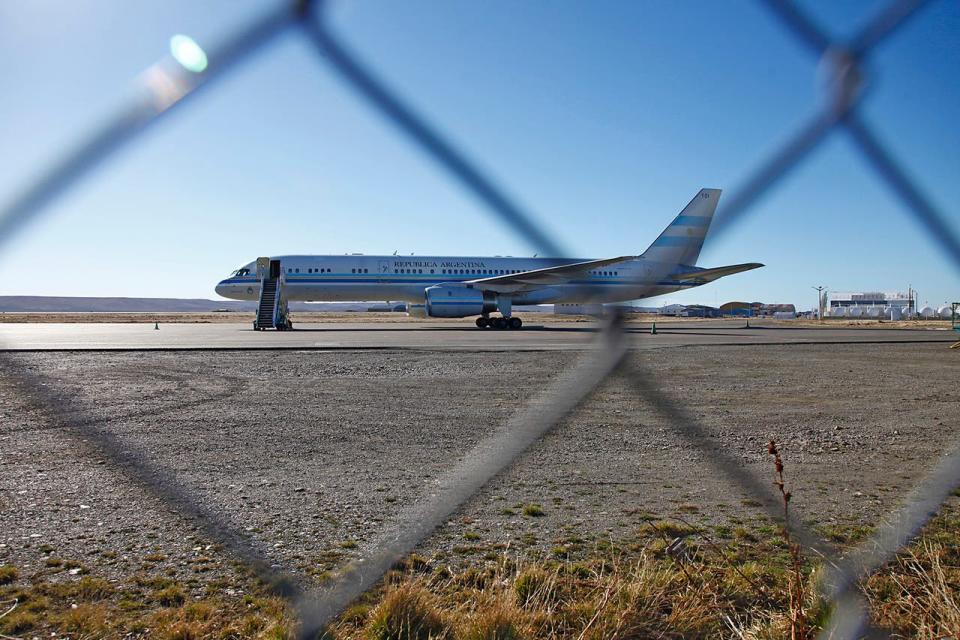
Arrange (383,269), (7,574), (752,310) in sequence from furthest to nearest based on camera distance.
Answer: (752,310) < (383,269) < (7,574)

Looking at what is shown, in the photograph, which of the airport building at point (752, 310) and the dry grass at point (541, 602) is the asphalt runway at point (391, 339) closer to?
the dry grass at point (541, 602)

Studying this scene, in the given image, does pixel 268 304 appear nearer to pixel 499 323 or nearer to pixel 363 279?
pixel 363 279

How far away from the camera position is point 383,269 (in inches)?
1251

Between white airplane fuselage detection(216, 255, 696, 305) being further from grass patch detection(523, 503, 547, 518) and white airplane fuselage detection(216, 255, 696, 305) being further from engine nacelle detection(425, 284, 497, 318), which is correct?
grass patch detection(523, 503, 547, 518)

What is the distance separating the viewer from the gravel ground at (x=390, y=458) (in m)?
3.63

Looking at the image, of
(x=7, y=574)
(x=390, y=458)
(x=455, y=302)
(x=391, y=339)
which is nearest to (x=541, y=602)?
(x=7, y=574)

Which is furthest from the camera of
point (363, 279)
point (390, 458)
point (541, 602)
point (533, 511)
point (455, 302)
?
point (363, 279)

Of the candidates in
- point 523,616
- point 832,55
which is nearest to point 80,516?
point 523,616

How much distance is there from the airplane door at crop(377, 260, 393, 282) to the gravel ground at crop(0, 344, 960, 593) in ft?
66.8

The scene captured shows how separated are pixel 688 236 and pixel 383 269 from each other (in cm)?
2989

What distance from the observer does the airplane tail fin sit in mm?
2246

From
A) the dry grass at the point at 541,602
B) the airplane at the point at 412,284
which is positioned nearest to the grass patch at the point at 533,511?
the dry grass at the point at 541,602

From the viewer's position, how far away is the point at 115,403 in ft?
27.0

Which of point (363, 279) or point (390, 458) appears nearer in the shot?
point (390, 458)
